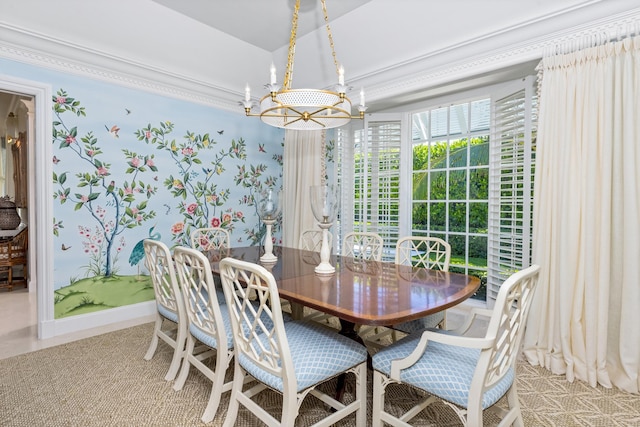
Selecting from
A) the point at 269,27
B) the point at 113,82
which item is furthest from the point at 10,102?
the point at 269,27

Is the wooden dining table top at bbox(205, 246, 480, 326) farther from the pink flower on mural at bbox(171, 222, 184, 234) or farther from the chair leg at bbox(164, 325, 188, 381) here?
the pink flower on mural at bbox(171, 222, 184, 234)

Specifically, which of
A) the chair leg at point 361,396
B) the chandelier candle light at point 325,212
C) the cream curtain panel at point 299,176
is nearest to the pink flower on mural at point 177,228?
the cream curtain panel at point 299,176

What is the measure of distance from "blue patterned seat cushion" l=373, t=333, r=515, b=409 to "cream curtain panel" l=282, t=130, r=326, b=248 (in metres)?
2.52

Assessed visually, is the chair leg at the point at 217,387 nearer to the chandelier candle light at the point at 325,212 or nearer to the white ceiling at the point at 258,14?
the chandelier candle light at the point at 325,212

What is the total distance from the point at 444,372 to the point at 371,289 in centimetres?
50

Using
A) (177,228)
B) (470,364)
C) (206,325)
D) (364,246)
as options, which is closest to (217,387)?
(206,325)

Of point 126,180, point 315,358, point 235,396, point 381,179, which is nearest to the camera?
point 315,358

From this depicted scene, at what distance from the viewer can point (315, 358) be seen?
146cm

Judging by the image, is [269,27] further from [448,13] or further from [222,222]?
[222,222]

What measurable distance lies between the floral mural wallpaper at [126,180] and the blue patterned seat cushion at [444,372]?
167 cm

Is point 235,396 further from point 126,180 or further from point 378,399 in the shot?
point 126,180

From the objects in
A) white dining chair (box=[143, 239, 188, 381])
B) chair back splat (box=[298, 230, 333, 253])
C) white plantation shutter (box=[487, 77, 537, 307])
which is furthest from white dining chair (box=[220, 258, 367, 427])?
white plantation shutter (box=[487, 77, 537, 307])

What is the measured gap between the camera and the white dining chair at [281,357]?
51.8 inches

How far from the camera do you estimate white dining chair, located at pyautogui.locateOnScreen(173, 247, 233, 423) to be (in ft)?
5.51
